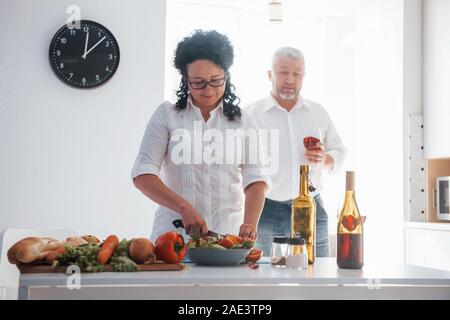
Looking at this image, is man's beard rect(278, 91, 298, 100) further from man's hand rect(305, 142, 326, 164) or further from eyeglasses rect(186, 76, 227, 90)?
eyeglasses rect(186, 76, 227, 90)

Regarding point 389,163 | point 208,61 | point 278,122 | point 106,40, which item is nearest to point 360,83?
point 389,163

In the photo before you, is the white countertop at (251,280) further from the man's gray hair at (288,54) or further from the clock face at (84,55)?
the clock face at (84,55)

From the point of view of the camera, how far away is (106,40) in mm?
3189

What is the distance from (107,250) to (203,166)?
0.80m

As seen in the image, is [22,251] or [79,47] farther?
[79,47]

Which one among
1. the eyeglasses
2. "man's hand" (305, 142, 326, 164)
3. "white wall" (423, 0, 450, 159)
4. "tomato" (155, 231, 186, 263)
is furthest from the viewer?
"white wall" (423, 0, 450, 159)

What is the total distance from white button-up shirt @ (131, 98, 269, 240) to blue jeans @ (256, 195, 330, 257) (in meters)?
0.68

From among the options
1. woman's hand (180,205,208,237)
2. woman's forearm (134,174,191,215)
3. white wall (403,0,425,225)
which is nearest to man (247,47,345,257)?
white wall (403,0,425,225)

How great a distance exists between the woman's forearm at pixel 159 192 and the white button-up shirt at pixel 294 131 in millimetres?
1095

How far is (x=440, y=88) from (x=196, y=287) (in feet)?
8.24

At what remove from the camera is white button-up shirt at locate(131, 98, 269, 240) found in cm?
204

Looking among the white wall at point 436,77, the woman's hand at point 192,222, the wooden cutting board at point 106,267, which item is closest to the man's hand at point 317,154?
the white wall at point 436,77

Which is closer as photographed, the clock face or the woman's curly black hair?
the woman's curly black hair
